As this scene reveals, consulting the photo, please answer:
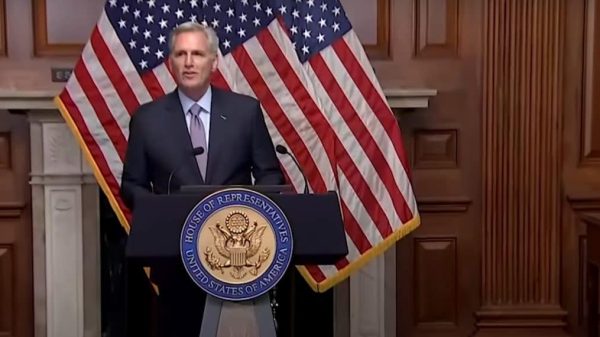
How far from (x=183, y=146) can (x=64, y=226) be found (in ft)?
5.56

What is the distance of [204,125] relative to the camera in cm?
263

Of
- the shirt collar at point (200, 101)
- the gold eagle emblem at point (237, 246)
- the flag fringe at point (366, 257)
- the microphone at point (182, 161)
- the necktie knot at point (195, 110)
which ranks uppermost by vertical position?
the shirt collar at point (200, 101)

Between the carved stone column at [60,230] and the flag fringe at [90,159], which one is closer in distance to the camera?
the flag fringe at [90,159]

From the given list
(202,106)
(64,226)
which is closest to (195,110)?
(202,106)

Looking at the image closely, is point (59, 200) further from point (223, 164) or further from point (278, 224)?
point (278, 224)

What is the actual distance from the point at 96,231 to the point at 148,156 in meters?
1.61

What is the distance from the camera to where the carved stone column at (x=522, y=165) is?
13.8ft

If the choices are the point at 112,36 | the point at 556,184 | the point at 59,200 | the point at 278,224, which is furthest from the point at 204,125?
the point at 556,184

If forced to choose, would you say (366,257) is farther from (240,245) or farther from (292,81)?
(240,245)

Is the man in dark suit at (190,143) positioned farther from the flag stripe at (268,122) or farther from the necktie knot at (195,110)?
the flag stripe at (268,122)

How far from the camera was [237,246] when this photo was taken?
2268 millimetres

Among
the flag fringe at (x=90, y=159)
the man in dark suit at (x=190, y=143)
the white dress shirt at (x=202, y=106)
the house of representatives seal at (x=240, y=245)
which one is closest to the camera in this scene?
the house of representatives seal at (x=240, y=245)

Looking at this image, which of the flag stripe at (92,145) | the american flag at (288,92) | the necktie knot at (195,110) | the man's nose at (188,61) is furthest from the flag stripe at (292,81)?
the man's nose at (188,61)

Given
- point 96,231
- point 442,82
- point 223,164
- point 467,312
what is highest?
point 442,82
